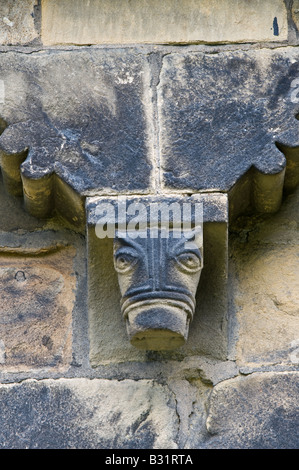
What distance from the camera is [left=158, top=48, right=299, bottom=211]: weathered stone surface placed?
248 cm

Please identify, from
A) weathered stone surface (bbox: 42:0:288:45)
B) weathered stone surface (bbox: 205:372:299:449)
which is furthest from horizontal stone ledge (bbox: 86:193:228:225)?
weathered stone surface (bbox: 42:0:288:45)

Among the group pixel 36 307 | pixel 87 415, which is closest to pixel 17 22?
pixel 36 307

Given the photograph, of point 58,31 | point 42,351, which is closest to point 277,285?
point 42,351

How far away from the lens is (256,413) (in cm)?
231

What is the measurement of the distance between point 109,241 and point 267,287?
18.5 inches

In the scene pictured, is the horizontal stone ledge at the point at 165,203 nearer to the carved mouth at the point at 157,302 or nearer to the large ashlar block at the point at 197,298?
the large ashlar block at the point at 197,298

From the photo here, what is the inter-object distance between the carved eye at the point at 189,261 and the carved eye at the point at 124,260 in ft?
0.38

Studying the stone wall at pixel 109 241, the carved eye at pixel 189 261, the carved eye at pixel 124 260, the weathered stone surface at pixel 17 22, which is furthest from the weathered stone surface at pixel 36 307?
the weathered stone surface at pixel 17 22

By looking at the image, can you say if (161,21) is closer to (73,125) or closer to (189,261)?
(73,125)

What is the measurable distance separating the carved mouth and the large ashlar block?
7.0 inches
